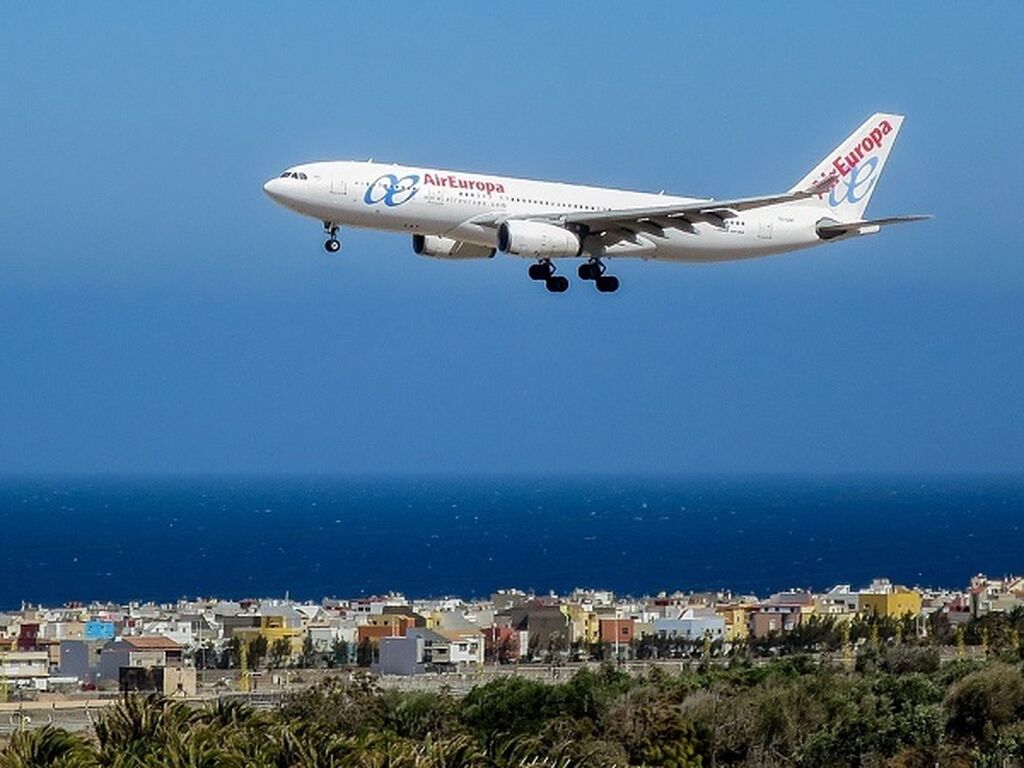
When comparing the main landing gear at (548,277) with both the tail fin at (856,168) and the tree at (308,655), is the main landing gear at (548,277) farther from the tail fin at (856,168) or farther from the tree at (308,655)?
the tree at (308,655)

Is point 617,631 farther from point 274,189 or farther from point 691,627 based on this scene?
point 274,189

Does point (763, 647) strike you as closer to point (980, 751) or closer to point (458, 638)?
point (458, 638)

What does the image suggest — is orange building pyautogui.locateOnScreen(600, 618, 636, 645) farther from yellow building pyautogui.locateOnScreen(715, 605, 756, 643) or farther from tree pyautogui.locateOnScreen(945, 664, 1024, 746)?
tree pyautogui.locateOnScreen(945, 664, 1024, 746)

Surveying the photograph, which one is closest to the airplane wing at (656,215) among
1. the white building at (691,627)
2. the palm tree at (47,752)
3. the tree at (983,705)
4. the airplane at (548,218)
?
the airplane at (548,218)

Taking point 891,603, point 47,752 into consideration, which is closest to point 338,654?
point 891,603

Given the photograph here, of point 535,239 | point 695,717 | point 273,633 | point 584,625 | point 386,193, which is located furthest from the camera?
point 584,625

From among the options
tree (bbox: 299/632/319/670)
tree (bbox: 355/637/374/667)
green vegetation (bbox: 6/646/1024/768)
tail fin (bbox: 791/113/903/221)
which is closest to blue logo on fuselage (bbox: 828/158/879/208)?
tail fin (bbox: 791/113/903/221)
